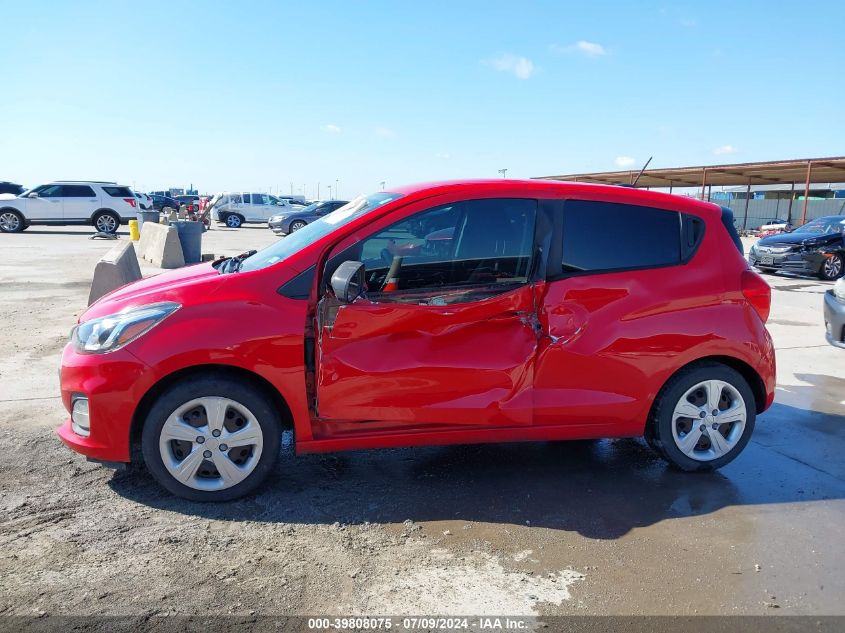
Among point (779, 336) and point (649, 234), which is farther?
point (779, 336)

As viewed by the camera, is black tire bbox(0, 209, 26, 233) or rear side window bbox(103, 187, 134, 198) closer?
black tire bbox(0, 209, 26, 233)

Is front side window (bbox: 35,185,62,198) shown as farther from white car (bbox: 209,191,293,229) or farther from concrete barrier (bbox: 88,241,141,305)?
concrete barrier (bbox: 88,241,141,305)

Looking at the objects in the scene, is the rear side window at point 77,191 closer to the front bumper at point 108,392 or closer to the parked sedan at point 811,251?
the parked sedan at point 811,251

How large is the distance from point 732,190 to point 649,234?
6812cm

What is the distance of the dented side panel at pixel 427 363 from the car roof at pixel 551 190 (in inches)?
25.0

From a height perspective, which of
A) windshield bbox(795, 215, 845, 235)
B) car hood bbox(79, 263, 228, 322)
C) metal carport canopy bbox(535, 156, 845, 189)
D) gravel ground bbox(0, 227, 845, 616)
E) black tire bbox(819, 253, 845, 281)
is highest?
metal carport canopy bbox(535, 156, 845, 189)

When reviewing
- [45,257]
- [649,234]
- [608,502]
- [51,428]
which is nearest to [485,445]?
[608,502]

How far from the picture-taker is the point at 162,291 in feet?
12.5

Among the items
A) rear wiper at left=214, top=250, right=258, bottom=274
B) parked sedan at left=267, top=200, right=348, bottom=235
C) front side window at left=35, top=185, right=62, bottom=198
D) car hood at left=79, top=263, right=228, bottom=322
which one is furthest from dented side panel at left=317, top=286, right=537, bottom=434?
parked sedan at left=267, top=200, right=348, bottom=235

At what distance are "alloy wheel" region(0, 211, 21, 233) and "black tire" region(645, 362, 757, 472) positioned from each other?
2503cm

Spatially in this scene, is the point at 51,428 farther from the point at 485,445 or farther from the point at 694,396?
the point at 694,396

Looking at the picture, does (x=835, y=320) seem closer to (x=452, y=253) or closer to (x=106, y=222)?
(x=452, y=253)

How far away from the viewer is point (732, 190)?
213 ft

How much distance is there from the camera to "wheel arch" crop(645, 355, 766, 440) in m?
4.29
